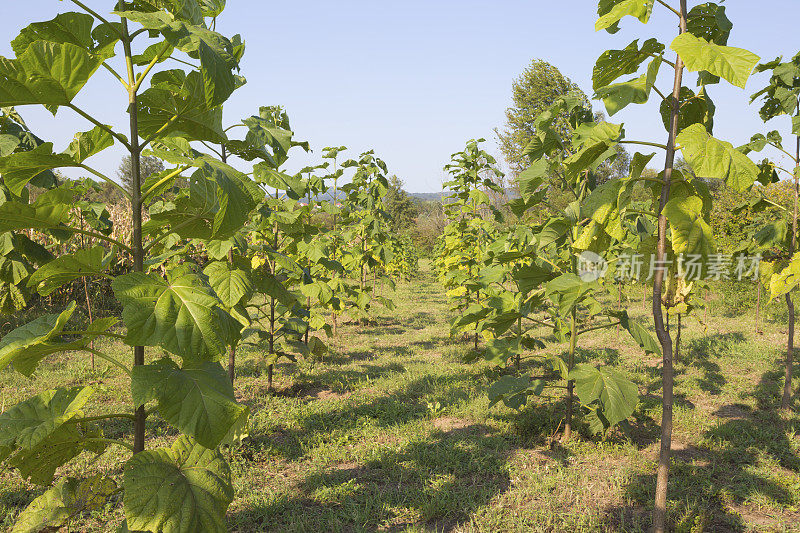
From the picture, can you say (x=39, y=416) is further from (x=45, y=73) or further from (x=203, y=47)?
(x=203, y=47)

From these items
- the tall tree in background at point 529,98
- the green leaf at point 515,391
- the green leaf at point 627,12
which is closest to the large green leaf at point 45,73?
the green leaf at point 627,12

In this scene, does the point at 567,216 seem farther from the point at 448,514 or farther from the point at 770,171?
the point at 770,171

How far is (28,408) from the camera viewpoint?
1.61 m

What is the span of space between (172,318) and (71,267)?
479 mm

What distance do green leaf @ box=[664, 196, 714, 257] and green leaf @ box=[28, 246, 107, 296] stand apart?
84.8 inches

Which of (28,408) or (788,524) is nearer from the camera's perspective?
(28,408)

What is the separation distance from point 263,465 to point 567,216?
305cm

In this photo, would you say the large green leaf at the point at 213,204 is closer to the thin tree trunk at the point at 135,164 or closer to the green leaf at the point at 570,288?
the thin tree trunk at the point at 135,164

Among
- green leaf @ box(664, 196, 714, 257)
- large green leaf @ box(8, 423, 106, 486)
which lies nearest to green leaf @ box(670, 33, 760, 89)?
green leaf @ box(664, 196, 714, 257)

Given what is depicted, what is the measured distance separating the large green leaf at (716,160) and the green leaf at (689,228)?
164 mm

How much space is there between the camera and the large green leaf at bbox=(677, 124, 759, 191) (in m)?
1.70

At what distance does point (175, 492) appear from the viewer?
1.52 metres

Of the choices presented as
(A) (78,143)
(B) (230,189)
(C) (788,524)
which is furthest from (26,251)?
(C) (788,524)

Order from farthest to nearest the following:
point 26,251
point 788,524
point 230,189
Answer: point 788,524, point 26,251, point 230,189
